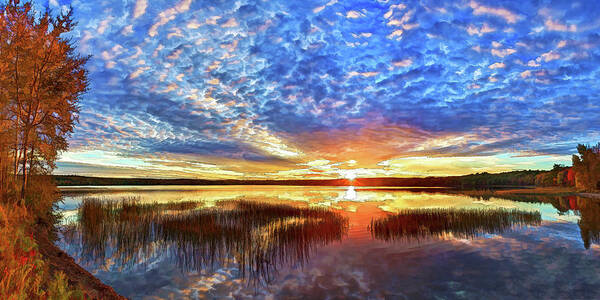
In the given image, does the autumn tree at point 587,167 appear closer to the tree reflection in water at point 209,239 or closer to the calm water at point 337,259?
the calm water at point 337,259

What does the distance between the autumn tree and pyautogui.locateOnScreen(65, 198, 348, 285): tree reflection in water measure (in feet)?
218

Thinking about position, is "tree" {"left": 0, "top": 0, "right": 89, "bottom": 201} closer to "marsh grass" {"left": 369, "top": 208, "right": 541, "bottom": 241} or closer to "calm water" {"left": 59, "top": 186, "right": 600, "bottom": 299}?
"calm water" {"left": 59, "top": 186, "right": 600, "bottom": 299}

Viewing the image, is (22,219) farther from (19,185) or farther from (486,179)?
→ (486,179)

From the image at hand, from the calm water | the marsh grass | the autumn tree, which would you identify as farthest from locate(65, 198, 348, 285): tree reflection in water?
the autumn tree

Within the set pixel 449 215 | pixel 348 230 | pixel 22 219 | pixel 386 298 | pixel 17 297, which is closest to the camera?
pixel 17 297

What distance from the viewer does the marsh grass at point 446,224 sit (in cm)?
1703

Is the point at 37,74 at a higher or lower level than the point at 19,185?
higher

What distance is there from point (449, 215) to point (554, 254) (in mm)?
10752

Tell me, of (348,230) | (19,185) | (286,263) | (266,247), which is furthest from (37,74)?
(348,230)

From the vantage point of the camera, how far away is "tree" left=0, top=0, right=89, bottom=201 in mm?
14617

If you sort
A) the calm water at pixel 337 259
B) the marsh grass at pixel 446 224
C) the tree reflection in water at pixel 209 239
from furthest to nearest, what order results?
the marsh grass at pixel 446 224
the tree reflection in water at pixel 209 239
the calm water at pixel 337 259

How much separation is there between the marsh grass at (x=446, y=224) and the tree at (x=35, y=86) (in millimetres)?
22141

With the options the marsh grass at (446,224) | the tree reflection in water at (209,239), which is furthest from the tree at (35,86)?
the marsh grass at (446,224)

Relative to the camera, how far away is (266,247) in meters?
13.0
